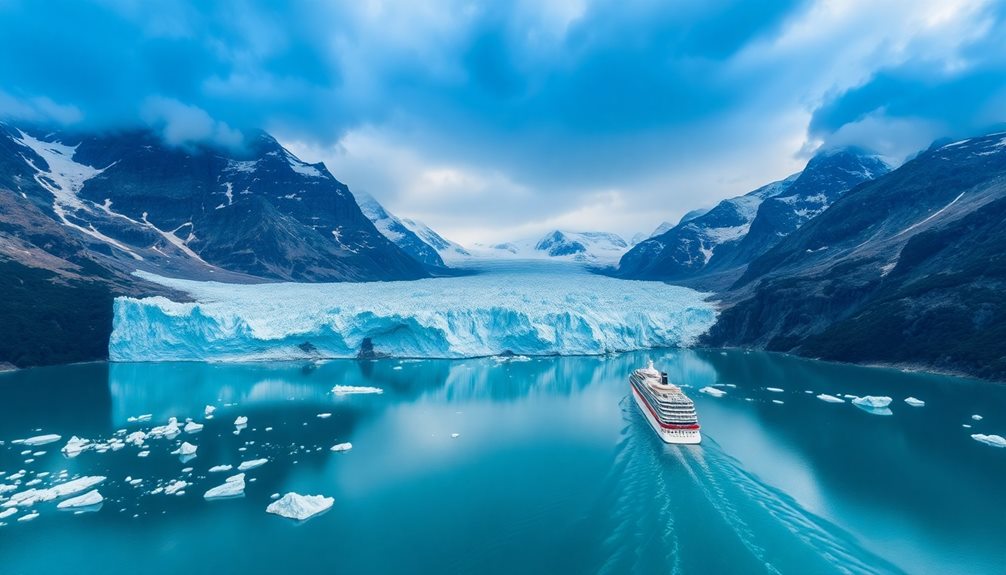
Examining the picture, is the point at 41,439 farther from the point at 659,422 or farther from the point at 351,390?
the point at 659,422

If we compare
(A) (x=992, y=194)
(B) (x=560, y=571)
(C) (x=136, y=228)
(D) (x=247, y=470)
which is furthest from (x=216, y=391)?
(C) (x=136, y=228)

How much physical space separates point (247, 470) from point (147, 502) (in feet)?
11.6

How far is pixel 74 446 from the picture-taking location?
Result: 74.7 feet

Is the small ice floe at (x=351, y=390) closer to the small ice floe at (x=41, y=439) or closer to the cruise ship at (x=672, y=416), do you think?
the small ice floe at (x=41, y=439)

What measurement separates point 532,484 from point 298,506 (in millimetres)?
8106

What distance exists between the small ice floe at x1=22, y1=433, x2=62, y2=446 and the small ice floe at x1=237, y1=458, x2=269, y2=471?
1071cm

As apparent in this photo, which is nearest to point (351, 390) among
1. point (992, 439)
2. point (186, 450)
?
point (186, 450)

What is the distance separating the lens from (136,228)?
113812 millimetres

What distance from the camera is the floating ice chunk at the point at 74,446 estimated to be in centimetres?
2242

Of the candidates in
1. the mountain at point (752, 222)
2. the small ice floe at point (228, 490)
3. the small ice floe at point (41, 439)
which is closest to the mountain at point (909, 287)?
the mountain at point (752, 222)

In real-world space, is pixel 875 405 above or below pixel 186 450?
above

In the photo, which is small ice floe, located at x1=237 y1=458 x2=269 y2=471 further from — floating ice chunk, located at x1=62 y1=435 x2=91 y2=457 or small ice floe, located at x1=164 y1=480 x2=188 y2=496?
floating ice chunk, located at x1=62 y1=435 x2=91 y2=457

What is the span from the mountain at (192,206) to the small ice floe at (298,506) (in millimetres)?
97362

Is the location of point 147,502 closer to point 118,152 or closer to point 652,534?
point 652,534
